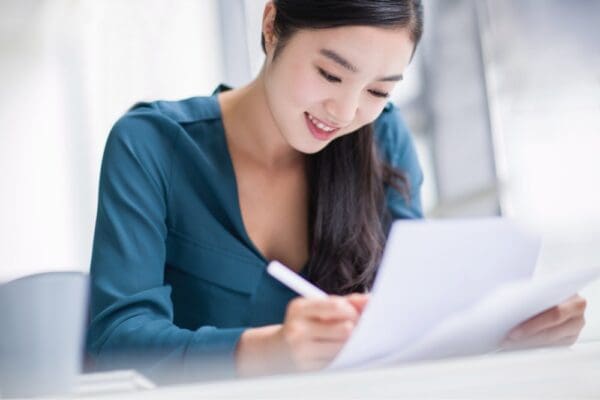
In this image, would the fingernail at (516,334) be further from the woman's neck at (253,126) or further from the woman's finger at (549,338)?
the woman's neck at (253,126)

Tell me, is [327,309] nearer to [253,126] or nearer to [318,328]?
[318,328]

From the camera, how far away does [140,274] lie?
0.90 meters

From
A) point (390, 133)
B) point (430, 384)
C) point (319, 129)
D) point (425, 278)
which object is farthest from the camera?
point (390, 133)

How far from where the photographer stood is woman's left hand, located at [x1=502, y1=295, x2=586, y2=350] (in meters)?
0.67

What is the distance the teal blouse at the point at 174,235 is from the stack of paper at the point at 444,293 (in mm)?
357

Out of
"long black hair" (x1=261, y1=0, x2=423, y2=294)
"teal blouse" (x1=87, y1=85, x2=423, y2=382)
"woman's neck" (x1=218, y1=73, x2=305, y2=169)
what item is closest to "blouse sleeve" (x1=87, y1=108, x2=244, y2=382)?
"teal blouse" (x1=87, y1=85, x2=423, y2=382)

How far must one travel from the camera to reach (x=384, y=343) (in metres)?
0.57

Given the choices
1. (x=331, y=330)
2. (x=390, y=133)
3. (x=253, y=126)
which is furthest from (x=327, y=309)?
(x=390, y=133)

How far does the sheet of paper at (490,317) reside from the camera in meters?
0.57

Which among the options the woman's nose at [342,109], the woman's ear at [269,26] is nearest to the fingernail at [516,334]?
the woman's nose at [342,109]

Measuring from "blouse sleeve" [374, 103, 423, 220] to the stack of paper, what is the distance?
58 centimetres

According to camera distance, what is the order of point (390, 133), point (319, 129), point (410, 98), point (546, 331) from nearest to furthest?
1. point (546, 331)
2. point (319, 129)
3. point (390, 133)
4. point (410, 98)

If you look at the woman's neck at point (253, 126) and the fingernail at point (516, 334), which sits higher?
the woman's neck at point (253, 126)

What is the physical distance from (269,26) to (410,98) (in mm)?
891
